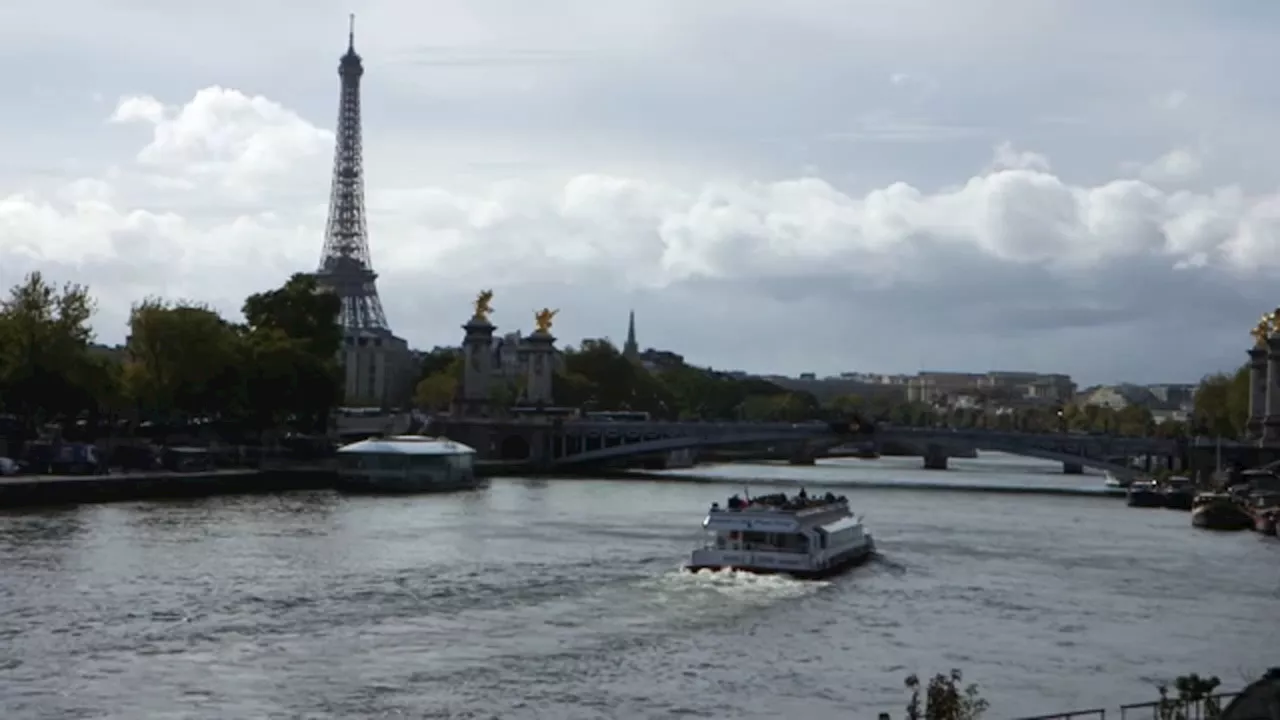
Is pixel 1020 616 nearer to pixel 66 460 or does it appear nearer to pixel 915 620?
pixel 915 620

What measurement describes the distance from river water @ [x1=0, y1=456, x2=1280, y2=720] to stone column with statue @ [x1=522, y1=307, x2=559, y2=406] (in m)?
48.7

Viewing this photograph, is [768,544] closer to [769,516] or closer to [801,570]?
[769,516]

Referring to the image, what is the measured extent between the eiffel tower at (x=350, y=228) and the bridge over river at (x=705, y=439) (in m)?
38.7

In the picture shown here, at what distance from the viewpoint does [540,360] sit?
10194 cm

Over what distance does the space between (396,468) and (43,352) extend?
1297 centimetres

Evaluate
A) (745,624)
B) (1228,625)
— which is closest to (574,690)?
(745,624)

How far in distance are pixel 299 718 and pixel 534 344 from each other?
79.1 m

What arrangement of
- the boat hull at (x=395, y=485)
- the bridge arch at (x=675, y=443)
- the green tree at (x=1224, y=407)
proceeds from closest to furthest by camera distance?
the boat hull at (x=395, y=485)
the bridge arch at (x=675, y=443)
the green tree at (x=1224, y=407)

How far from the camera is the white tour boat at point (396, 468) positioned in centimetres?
6644

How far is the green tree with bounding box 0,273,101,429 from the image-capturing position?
193 feet

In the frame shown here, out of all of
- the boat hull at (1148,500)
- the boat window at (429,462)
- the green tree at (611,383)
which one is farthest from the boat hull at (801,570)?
the green tree at (611,383)

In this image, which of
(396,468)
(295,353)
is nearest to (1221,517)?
(396,468)

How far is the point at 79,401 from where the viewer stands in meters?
60.7

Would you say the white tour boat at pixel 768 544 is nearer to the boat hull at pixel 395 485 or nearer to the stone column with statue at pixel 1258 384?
the boat hull at pixel 395 485
